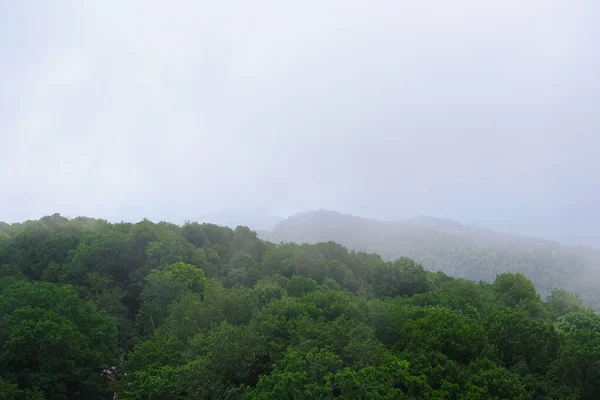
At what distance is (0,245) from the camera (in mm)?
52812

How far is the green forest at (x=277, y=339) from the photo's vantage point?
18.9 m

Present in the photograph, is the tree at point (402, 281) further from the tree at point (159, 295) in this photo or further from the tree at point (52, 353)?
the tree at point (52, 353)

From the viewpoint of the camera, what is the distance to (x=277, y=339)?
2477 cm

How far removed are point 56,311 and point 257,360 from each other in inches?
795

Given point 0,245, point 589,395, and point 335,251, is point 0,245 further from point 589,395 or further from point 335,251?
point 589,395

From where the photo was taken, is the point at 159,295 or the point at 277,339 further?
the point at 159,295

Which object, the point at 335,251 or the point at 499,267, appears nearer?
the point at 335,251

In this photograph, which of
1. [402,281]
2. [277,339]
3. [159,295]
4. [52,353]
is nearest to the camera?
[277,339]

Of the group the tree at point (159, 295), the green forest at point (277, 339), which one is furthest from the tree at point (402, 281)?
the tree at point (159, 295)

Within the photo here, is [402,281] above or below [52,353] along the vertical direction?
above

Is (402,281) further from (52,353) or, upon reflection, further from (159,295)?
(52,353)

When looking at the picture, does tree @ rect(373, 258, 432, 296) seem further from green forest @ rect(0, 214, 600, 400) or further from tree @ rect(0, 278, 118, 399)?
tree @ rect(0, 278, 118, 399)

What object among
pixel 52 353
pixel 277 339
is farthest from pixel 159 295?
pixel 277 339

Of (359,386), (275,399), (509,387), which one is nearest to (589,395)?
(509,387)
